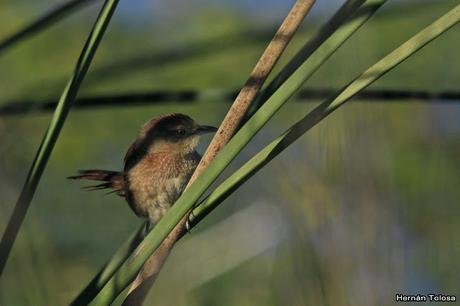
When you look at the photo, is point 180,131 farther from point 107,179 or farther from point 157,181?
point 107,179

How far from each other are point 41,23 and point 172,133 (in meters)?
1.96

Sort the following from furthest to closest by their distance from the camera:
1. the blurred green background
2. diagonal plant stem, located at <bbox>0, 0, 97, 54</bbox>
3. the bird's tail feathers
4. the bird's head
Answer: the bird's head → the bird's tail feathers → diagonal plant stem, located at <bbox>0, 0, 97, 54</bbox> → the blurred green background

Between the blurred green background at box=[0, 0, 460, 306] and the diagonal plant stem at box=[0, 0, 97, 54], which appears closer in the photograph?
the blurred green background at box=[0, 0, 460, 306]

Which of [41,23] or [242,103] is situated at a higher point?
[41,23]

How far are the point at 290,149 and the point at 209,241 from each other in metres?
1.33

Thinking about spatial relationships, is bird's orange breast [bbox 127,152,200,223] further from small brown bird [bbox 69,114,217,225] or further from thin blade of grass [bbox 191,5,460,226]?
thin blade of grass [bbox 191,5,460,226]

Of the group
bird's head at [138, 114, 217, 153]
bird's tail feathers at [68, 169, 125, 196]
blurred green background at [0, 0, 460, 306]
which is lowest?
blurred green background at [0, 0, 460, 306]

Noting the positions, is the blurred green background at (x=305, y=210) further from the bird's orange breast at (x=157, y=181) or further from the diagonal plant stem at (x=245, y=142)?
the bird's orange breast at (x=157, y=181)

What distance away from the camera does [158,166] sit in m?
3.49

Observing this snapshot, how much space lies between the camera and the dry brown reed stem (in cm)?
144

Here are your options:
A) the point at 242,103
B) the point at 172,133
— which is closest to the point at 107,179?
the point at 172,133

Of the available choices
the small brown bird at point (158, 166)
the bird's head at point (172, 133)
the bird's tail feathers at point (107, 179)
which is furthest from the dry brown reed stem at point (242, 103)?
the bird's head at point (172, 133)

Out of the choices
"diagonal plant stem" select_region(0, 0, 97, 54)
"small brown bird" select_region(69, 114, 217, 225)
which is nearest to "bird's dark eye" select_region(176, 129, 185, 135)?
"small brown bird" select_region(69, 114, 217, 225)

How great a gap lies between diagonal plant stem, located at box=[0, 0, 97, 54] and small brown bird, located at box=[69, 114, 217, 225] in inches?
61.2
